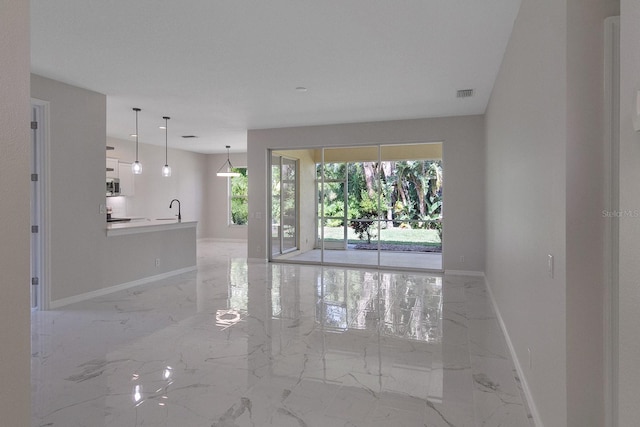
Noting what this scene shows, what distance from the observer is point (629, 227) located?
1143mm

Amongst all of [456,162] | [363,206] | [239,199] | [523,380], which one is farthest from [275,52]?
[239,199]

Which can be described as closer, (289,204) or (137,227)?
(137,227)

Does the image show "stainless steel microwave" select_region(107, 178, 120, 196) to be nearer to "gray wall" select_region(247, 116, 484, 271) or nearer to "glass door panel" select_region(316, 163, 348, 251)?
"glass door panel" select_region(316, 163, 348, 251)

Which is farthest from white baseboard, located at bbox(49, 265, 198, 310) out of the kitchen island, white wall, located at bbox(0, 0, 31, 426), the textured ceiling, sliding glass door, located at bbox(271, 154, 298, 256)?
white wall, located at bbox(0, 0, 31, 426)

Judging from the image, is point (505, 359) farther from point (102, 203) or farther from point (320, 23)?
point (102, 203)

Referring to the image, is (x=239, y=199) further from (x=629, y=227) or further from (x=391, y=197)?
(x=629, y=227)

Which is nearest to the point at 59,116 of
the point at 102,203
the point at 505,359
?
the point at 102,203

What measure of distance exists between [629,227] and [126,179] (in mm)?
10222

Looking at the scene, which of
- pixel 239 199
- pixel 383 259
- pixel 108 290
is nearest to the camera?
pixel 108 290

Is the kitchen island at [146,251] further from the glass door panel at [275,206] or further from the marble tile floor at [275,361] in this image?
the glass door panel at [275,206]

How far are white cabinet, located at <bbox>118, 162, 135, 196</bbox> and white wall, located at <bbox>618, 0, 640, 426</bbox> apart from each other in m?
9.99

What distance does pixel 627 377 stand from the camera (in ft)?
3.75

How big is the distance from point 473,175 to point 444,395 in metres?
5.10

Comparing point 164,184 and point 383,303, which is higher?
point 164,184
